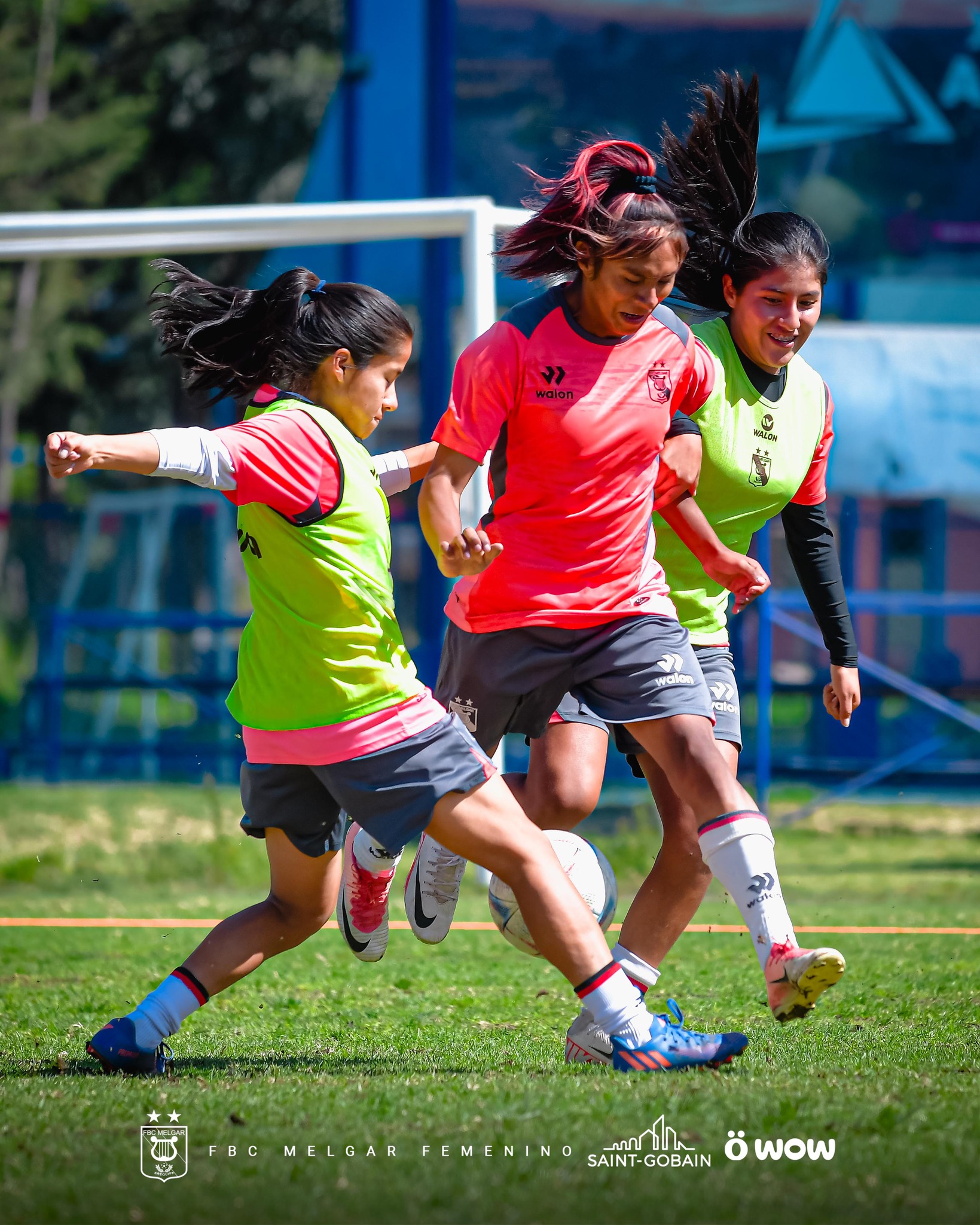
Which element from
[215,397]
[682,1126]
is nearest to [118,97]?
[215,397]

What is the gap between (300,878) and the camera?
3943mm

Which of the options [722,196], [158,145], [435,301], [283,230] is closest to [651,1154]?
[722,196]

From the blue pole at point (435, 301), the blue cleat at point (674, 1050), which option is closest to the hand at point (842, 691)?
the blue cleat at point (674, 1050)

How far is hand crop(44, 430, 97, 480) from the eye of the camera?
10.9 feet

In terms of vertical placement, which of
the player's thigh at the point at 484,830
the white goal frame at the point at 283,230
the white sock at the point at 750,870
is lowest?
the white sock at the point at 750,870

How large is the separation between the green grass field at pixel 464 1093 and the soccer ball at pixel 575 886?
0.31 metres

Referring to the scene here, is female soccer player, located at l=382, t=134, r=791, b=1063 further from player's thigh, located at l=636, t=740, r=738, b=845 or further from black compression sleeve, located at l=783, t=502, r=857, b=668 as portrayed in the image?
black compression sleeve, located at l=783, t=502, r=857, b=668

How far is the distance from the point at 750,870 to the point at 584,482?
1057 mm

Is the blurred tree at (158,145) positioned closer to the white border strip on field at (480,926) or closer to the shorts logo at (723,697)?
the white border strip on field at (480,926)

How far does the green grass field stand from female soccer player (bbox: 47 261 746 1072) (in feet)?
0.75

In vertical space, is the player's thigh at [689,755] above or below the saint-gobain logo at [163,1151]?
above

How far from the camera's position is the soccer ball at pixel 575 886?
14.3 ft

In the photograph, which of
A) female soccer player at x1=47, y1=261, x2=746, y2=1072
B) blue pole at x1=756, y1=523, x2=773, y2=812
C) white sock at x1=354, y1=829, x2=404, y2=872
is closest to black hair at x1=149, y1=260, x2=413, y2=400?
female soccer player at x1=47, y1=261, x2=746, y2=1072

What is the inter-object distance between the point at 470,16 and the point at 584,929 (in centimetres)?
1204
